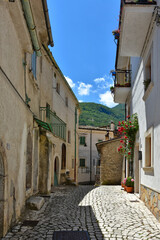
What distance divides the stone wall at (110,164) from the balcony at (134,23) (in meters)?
10.0

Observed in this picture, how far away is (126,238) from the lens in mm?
4887

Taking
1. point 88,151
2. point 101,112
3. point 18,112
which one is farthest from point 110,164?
point 101,112

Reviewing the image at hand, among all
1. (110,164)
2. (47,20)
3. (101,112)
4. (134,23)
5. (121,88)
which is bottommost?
(110,164)

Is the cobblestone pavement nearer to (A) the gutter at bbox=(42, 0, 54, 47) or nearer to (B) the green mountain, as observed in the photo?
(A) the gutter at bbox=(42, 0, 54, 47)

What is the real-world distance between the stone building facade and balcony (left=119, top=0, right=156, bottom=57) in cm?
1001

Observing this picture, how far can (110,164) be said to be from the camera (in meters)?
17.9

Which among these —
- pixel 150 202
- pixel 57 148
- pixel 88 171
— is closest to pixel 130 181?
pixel 150 202

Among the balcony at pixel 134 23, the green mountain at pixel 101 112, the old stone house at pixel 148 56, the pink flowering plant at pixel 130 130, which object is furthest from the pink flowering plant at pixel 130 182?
the green mountain at pixel 101 112

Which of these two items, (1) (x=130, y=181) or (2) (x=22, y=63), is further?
(1) (x=130, y=181)

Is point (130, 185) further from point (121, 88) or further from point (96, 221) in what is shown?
point (96, 221)

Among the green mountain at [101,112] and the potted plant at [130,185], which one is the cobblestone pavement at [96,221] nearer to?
the potted plant at [130,185]

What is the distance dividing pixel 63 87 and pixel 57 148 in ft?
18.9

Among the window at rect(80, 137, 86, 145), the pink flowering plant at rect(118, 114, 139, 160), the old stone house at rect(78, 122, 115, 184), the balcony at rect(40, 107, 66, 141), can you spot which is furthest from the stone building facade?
the window at rect(80, 137, 86, 145)

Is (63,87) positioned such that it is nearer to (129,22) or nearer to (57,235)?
(129,22)
